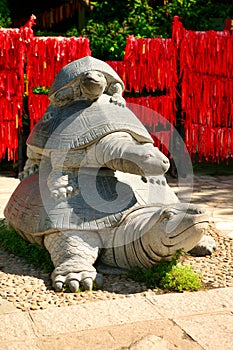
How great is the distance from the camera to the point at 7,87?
353 inches

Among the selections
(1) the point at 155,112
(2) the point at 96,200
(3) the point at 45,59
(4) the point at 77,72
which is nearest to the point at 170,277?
(2) the point at 96,200

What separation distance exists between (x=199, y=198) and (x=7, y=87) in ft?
10.8

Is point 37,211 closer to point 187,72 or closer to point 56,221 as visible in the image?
point 56,221

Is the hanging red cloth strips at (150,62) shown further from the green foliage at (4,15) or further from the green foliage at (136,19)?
the green foliage at (4,15)

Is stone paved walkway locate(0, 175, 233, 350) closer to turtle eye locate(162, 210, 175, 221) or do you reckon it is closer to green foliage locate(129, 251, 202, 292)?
green foliage locate(129, 251, 202, 292)

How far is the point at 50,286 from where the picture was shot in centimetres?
452

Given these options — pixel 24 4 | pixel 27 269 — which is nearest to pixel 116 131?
pixel 27 269

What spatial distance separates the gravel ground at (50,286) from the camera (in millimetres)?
4227

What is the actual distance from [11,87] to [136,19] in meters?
3.22

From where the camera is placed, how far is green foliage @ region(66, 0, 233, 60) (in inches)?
426

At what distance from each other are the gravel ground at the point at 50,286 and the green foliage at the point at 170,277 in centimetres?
6

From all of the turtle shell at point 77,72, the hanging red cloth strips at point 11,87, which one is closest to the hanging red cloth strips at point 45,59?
the hanging red cloth strips at point 11,87

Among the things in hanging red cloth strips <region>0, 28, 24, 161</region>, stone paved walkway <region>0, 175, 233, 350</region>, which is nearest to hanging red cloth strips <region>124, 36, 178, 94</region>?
hanging red cloth strips <region>0, 28, 24, 161</region>

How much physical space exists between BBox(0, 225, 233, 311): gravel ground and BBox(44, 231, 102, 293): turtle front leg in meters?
0.09
